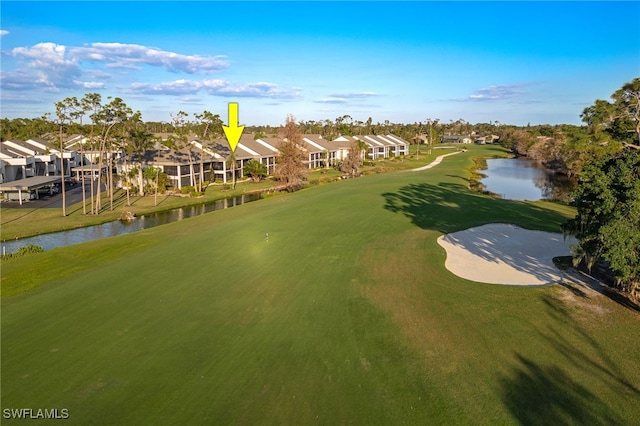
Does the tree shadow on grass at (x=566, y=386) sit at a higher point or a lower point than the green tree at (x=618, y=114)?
lower

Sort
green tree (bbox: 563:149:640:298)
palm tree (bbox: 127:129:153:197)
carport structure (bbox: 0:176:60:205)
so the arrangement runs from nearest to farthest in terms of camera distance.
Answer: green tree (bbox: 563:149:640:298), carport structure (bbox: 0:176:60:205), palm tree (bbox: 127:129:153:197)

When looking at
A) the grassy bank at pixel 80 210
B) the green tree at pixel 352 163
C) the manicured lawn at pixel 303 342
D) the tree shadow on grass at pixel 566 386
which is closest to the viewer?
the tree shadow on grass at pixel 566 386

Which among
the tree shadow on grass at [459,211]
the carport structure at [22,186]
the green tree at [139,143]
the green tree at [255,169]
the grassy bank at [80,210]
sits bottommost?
the grassy bank at [80,210]

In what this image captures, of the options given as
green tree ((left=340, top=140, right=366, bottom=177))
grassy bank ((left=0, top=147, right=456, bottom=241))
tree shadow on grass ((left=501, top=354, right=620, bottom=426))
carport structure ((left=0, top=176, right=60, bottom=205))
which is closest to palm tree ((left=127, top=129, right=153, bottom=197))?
grassy bank ((left=0, top=147, right=456, bottom=241))

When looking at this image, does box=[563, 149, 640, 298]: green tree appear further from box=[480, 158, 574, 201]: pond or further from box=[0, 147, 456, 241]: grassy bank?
box=[0, 147, 456, 241]: grassy bank

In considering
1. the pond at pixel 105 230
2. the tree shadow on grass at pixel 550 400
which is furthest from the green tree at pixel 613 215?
the pond at pixel 105 230

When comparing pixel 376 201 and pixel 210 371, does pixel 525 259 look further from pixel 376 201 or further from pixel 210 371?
pixel 376 201

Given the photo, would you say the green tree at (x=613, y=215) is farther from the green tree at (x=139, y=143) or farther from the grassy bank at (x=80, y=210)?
the green tree at (x=139, y=143)
